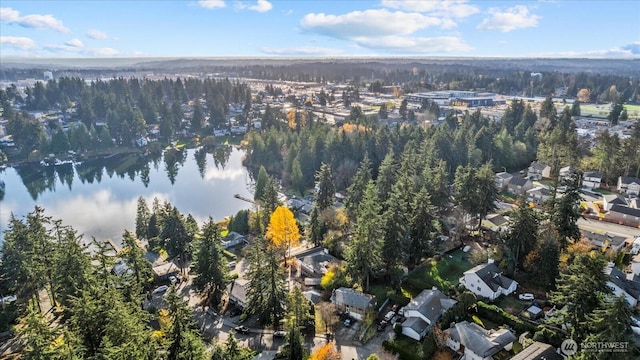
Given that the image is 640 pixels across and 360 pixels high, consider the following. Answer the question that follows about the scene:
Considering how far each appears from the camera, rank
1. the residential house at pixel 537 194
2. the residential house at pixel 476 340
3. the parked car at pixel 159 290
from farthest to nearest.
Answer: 1. the residential house at pixel 537 194
2. the parked car at pixel 159 290
3. the residential house at pixel 476 340

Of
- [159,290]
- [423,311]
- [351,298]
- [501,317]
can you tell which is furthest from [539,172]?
[159,290]

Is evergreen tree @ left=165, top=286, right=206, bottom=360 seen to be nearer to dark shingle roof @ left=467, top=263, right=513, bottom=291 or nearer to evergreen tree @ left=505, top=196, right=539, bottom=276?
dark shingle roof @ left=467, top=263, right=513, bottom=291

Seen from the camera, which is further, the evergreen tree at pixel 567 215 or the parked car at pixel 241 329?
the evergreen tree at pixel 567 215

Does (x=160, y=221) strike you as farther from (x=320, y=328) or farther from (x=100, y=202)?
(x=100, y=202)

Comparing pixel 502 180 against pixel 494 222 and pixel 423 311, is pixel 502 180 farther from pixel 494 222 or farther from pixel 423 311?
pixel 423 311

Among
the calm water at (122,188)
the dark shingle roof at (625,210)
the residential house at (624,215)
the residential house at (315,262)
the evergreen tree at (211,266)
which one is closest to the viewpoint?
the evergreen tree at (211,266)

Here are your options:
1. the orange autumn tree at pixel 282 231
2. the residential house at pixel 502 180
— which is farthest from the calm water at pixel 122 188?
the residential house at pixel 502 180

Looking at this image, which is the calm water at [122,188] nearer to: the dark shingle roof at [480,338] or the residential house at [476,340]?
the residential house at [476,340]

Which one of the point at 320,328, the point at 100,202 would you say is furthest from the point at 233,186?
the point at 320,328
